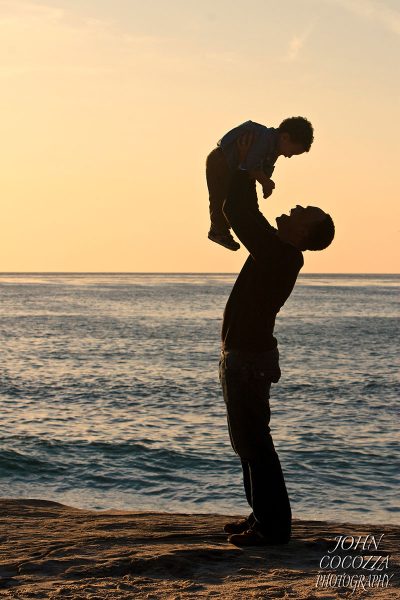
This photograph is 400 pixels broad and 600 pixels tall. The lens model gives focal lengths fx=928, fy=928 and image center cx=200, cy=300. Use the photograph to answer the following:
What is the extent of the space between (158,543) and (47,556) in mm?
905

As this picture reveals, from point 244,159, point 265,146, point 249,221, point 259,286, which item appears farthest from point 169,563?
point 265,146

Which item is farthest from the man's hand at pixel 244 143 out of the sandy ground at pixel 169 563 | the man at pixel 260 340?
the sandy ground at pixel 169 563

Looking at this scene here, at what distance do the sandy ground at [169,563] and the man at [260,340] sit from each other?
0.37 meters

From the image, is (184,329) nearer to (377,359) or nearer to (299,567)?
(377,359)

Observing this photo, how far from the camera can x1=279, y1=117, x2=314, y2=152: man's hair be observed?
574cm

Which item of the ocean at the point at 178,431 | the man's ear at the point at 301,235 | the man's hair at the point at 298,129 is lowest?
the ocean at the point at 178,431

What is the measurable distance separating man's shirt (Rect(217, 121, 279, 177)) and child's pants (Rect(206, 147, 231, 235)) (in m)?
0.15

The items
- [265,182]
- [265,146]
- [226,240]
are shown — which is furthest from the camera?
[226,240]

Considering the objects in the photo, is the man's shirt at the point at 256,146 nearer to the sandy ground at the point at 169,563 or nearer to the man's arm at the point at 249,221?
the man's arm at the point at 249,221

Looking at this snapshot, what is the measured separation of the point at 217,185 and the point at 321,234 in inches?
30.1

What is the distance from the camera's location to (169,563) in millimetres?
6105

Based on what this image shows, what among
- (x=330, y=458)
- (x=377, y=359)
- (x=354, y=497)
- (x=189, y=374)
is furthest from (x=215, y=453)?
(x=377, y=359)

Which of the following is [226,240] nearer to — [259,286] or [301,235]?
[259,286]

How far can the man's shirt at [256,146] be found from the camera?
5.71 meters
